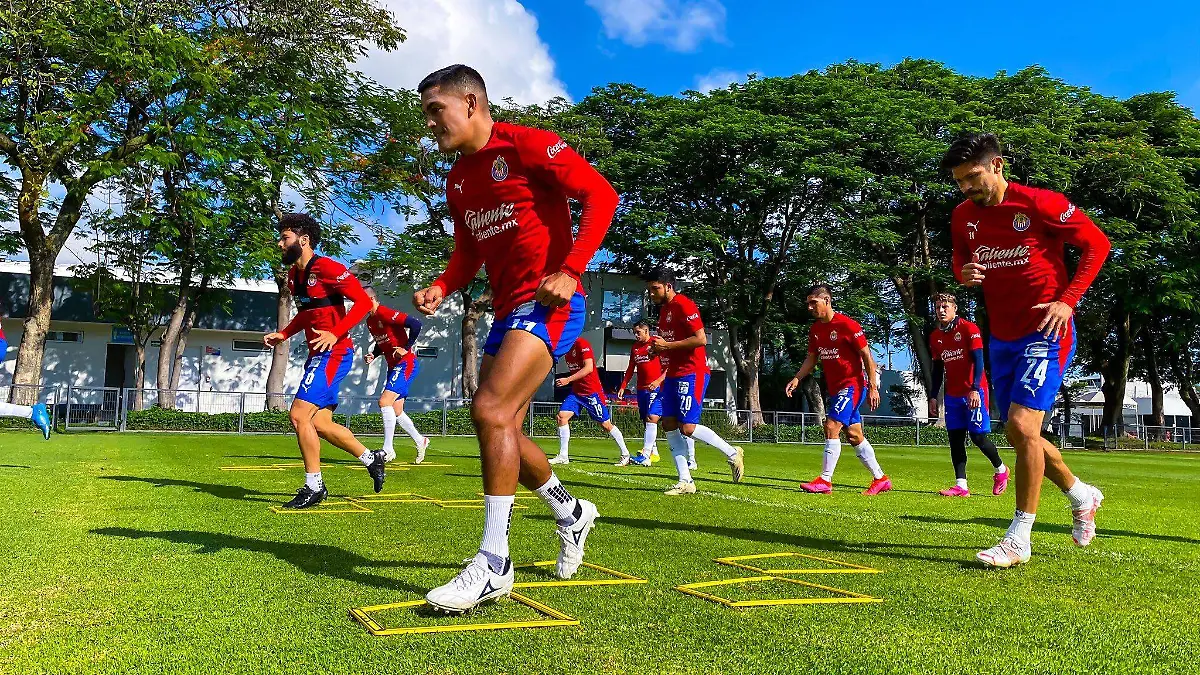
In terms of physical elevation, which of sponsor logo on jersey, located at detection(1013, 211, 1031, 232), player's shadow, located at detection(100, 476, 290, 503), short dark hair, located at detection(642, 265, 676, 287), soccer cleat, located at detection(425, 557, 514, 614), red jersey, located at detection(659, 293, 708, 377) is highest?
short dark hair, located at detection(642, 265, 676, 287)

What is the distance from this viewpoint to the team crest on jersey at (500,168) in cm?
421

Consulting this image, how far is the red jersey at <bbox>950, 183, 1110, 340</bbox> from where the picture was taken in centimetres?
526

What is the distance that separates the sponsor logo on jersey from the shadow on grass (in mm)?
3774

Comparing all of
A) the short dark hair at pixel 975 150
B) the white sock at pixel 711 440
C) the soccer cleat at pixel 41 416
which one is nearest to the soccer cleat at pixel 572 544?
the short dark hair at pixel 975 150

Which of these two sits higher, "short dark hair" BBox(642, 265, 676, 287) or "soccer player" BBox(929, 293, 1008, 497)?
"short dark hair" BBox(642, 265, 676, 287)

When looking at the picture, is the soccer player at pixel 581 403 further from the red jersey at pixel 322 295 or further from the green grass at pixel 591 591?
the red jersey at pixel 322 295

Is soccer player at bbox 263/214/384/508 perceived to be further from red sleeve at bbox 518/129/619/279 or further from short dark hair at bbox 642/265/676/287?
red sleeve at bbox 518/129/619/279

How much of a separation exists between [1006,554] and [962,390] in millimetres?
5676

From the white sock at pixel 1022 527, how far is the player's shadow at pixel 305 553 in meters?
3.01

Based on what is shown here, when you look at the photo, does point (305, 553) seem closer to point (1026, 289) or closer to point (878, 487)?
point (1026, 289)

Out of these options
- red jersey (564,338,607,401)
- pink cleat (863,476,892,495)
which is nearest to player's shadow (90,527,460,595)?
pink cleat (863,476,892,495)

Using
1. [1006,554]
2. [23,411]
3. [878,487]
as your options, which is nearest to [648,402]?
[878,487]

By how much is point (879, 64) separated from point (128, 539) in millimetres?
35662

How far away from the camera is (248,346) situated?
1612 inches
